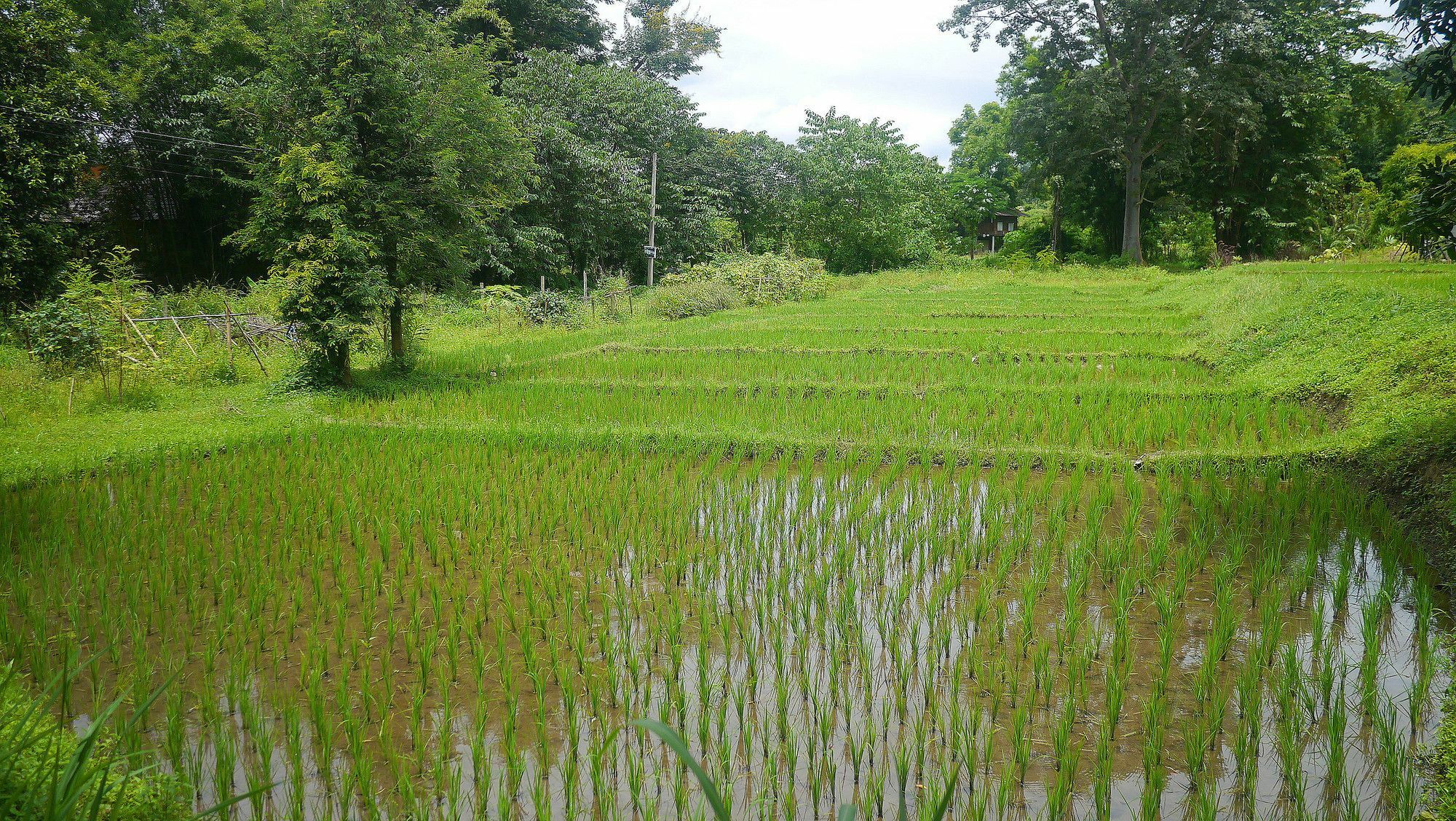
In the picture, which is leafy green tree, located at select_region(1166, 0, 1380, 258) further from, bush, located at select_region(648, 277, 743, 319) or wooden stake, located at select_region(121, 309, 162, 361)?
wooden stake, located at select_region(121, 309, 162, 361)

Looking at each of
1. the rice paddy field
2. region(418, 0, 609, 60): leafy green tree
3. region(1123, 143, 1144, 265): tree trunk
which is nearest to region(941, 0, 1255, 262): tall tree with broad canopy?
region(1123, 143, 1144, 265): tree trunk

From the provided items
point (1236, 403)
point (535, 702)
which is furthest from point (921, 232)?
point (535, 702)

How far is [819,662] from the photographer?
3.12m

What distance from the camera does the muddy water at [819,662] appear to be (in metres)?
2.36

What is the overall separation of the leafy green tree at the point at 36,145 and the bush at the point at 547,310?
684cm

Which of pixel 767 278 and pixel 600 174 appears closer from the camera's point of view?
pixel 767 278

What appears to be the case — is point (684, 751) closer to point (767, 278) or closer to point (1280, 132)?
point (767, 278)

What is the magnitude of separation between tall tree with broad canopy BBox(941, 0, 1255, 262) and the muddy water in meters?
21.9

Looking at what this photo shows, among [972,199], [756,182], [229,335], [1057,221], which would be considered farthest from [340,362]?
[972,199]

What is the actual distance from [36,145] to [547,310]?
7728 mm

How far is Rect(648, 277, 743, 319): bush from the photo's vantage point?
17.5 m

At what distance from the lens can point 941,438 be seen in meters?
6.45

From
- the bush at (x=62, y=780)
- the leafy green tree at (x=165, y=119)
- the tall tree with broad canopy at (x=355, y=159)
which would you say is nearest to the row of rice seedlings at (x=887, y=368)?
the tall tree with broad canopy at (x=355, y=159)

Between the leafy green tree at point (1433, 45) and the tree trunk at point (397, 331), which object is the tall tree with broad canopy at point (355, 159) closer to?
the tree trunk at point (397, 331)
